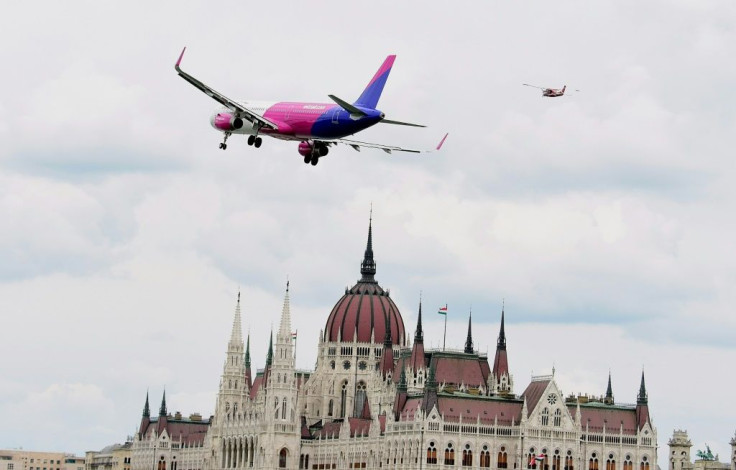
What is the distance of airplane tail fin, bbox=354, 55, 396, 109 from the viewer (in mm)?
137750

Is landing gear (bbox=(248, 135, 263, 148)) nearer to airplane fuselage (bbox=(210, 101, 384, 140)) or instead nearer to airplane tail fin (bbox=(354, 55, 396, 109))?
airplane fuselage (bbox=(210, 101, 384, 140))

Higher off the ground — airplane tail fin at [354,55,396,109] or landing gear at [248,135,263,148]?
airplane tail fin at [354,55,396,109]

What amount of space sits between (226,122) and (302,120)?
7.13 metres

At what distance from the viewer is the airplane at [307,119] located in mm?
134000

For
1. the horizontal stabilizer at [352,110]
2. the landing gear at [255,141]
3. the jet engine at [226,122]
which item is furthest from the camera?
the landing gear at [255,141]

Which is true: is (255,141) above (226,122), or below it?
below

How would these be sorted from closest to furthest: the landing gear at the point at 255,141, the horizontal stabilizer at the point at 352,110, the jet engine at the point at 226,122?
the horizontal stabilizer at the point at 352,110 → the jet engine at the point at 226,122 → the landing gear at the point at 255,141

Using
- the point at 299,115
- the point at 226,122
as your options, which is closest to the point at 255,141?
the point at 226,122

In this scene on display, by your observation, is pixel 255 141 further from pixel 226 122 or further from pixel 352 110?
pixel 352 110

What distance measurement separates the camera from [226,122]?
141625mm

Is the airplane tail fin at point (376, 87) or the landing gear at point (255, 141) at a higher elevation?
the airplane tail fin at point (376, 87)

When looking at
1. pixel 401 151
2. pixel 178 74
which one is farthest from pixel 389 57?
pixel 178 74

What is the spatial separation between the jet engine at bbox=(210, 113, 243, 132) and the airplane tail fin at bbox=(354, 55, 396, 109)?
8965mm

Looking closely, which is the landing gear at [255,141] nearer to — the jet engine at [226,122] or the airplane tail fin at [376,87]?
the jet engine at [226,122]
